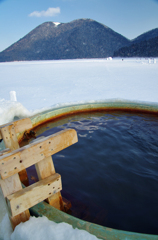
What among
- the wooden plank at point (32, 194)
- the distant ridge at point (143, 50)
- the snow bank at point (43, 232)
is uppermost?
the distant ridge at point (143, 50)

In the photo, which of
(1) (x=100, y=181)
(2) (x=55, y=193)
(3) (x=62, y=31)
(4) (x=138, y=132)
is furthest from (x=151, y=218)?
(3) (x=62, y=31)

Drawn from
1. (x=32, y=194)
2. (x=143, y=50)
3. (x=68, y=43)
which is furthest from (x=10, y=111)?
(x=68, y=43)

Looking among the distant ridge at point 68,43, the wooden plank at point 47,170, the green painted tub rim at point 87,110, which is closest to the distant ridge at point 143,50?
the distant ridge at point 68,43

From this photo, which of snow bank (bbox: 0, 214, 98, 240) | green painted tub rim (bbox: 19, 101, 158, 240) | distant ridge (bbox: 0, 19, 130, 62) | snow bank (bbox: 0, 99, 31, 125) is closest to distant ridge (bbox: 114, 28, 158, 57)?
distant ridge (bbox: 0, 19, 130, 62)

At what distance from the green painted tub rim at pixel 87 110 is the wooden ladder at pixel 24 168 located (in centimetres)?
13

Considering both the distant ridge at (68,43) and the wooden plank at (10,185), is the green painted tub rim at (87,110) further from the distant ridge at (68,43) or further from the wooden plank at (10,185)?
the distant ridge at (68,43)

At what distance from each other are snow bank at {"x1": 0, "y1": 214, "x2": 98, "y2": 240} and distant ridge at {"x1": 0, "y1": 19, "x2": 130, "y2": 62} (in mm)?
137717

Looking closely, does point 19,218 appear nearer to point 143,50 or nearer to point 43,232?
point 43,232

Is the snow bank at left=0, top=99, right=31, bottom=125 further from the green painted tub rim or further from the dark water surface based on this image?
the dark water surface

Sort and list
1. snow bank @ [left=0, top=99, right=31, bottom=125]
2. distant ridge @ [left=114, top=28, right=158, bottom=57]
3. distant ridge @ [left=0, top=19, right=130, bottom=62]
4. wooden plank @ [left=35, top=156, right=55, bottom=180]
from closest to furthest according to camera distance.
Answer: wooden plank @ [left=35, top=156, right=55, bottom=180]
snow bank @ [left=0, top=99, right=31, bottom=125]
distant ridge @ [left=114, top=28, right=158, bottom=57]
distant ridge @ [left=0, top=19, right=130, bottom=62]

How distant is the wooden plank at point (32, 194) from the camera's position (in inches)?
51.4

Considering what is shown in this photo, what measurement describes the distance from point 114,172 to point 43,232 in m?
1.68

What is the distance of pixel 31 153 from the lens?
4.42 feet

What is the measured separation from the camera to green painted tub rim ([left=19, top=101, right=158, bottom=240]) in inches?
50.0
